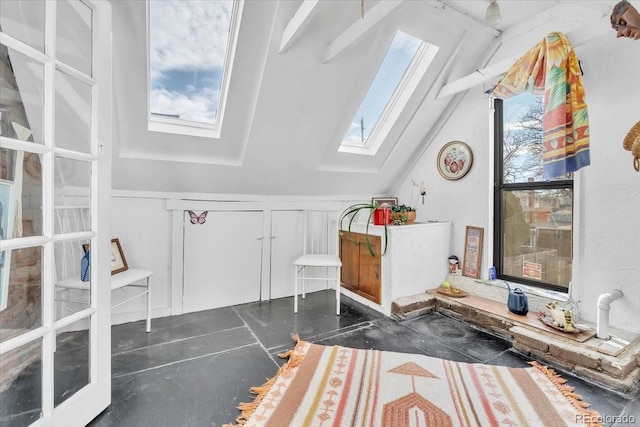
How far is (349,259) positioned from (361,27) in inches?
88.0

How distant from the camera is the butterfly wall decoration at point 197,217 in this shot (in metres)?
2.79

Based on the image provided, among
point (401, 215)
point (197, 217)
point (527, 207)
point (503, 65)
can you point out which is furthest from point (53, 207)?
point (527, 207)

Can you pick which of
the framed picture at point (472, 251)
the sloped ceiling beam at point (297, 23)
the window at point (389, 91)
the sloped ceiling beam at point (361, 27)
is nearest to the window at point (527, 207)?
the framed picture at point (472, 251)

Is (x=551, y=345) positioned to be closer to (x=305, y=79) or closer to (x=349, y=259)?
(x=349, y=259)

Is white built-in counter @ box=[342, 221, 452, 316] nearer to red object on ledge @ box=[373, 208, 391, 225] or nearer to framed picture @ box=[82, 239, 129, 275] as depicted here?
red object on ledge @ box=[373, 208, 391, 225]

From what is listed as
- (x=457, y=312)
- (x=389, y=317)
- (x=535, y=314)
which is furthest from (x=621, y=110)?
(x=389, y=317)

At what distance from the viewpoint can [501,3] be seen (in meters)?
2.35

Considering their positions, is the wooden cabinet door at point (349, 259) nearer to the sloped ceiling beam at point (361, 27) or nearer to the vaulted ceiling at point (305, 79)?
the vaulted ceiling at point (305, 79)

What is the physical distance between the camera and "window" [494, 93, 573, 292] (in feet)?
8.05

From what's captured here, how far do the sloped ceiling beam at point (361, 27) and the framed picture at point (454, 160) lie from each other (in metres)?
1.69

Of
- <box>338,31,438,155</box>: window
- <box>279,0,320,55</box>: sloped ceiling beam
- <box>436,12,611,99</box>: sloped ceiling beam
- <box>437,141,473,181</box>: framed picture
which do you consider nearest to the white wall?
<box>436,12,611,99</box>: sloped ceiling beam

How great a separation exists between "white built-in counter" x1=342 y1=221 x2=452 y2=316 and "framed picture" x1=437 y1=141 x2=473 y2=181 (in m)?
0.54

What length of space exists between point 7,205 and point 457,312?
10.1 ft

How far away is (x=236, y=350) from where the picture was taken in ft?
6.87
